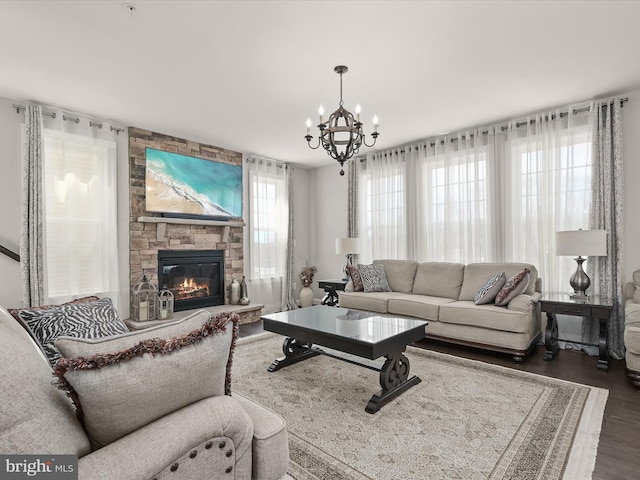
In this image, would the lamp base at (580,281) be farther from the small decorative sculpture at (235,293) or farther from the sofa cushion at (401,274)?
the small decorative sculpture at (235,293)

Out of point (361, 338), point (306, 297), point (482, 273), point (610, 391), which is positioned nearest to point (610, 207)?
point (482, 273)

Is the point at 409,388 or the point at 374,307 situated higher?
the point at 374,307

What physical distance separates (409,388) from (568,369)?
1.66 m

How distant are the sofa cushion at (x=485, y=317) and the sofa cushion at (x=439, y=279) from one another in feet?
1.63

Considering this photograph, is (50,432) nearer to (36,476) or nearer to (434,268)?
(36,476)

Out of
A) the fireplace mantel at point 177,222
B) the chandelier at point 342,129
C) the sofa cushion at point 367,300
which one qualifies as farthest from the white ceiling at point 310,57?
the sofa cushion at point 367,300

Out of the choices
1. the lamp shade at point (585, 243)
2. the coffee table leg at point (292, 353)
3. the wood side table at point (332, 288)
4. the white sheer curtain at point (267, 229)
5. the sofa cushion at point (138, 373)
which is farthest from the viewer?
the white sheer curtain at point (267, 229)

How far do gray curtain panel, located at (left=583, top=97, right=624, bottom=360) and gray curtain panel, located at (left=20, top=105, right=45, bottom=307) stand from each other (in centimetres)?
585

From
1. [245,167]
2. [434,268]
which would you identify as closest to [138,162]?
[245,167]

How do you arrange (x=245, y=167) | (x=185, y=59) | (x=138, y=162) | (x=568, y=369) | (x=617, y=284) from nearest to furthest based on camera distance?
(x=185, y=59), (x=568, y=369), (x=617, y=284), (x=138, y=162), (x=245, y=167)

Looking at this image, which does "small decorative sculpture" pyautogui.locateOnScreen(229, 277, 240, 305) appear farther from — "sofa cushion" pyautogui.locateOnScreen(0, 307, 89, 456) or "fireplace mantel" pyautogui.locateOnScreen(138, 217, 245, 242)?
"sofa cushion" pyautogui.locateOnScreen(0, 307, 89, 456)

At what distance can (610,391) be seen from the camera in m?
2.75

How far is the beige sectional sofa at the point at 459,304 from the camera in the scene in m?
3.52

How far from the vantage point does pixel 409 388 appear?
279cm
